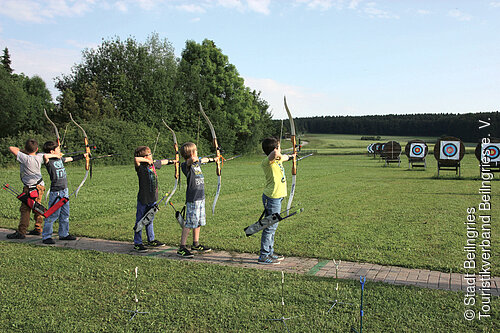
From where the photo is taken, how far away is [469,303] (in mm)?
4191

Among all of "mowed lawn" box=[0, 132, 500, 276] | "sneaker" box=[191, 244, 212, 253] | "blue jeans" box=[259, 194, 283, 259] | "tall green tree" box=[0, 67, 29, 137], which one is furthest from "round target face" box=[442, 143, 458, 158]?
"tall green tree" box=[0, 67, 29, 137]

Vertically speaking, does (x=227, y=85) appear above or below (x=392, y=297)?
above

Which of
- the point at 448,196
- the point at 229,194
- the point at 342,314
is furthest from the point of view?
the point at 229,194

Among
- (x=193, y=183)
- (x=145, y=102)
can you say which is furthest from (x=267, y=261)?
(x=145, y=102)

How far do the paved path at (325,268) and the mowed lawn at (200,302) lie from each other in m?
0.27

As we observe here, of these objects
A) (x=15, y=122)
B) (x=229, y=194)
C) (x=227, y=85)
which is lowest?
(x=229, y=194)

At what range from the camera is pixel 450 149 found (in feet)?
67.2

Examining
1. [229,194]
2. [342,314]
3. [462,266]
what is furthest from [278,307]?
[229,194]

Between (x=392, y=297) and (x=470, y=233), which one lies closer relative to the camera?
(x=392, y=297)

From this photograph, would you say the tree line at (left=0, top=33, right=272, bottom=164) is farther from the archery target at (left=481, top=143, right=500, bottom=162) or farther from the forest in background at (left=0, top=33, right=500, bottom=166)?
the archery target at (left=481, top=143, right=500, bottom=162)

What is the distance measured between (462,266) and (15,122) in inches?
1957

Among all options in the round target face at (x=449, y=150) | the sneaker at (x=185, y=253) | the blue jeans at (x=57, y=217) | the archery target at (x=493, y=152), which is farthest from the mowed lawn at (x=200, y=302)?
the round target face at (x=449, y=150)

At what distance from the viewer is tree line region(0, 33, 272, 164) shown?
34844 millimetres

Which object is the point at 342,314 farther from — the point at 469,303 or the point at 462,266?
the point at 462,266
